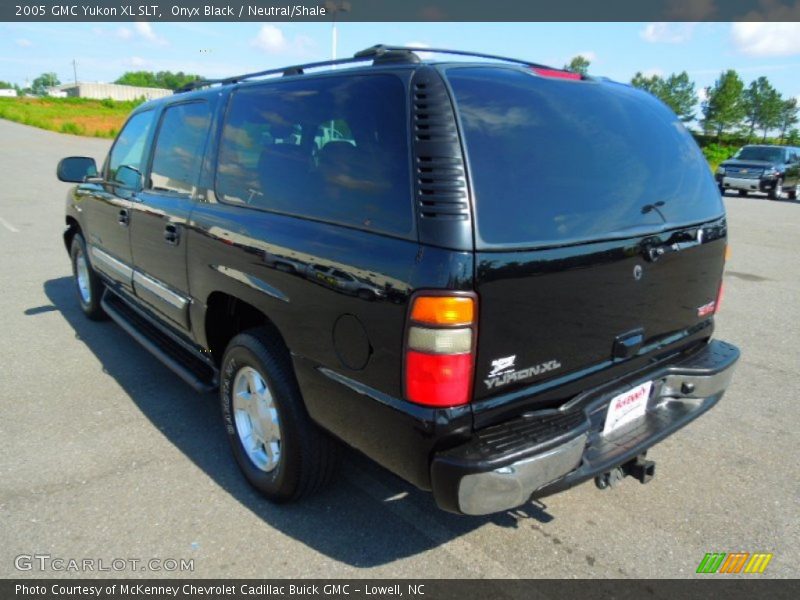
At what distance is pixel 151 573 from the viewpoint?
2.30 metres

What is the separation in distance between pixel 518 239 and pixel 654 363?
3.70 feet

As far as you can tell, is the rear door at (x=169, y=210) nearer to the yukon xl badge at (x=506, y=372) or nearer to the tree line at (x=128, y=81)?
the yukon xl badge at (x=506, y=372)

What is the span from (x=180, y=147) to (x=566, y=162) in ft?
7.57

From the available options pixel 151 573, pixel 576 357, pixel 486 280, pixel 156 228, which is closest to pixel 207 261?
pixel 156 228

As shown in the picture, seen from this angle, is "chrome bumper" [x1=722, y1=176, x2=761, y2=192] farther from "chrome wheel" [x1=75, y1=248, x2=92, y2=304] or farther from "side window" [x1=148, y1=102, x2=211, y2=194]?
"side window" [x1=148, y1=102, x2=211, y2=194]

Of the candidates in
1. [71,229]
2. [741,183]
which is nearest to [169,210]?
[71,229]

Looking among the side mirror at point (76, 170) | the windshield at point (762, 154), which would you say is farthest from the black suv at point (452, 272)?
the windshield at point (762, 154)

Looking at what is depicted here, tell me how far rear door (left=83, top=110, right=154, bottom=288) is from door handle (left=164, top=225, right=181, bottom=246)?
2.30 feet

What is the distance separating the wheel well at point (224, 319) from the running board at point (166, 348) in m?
0.17

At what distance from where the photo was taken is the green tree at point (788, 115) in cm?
7331

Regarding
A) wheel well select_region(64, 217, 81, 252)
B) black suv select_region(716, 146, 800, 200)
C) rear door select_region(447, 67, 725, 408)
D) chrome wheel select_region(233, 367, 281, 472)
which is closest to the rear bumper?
rear door select_region(447, 67, 725, 408)

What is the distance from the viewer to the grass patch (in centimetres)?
3900

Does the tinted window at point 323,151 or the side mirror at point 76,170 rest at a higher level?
the tinted window at point 323,151

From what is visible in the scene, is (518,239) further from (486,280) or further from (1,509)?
(1,509)
